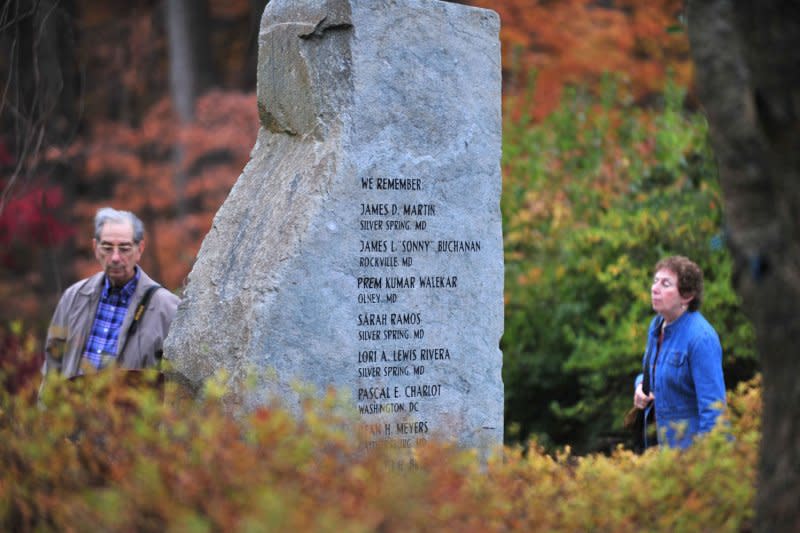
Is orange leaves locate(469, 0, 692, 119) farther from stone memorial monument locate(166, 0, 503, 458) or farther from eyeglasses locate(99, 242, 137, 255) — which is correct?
eyeglasses locate(99, 242, 137, 255)

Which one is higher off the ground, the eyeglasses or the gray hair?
→ the gray hair

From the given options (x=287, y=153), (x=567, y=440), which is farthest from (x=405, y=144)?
(x=567, y=440)

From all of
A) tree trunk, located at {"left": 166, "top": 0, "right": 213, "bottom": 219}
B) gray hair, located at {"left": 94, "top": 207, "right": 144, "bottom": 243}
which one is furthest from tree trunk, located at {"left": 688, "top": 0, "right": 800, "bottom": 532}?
tree trunk, located at {"left": 166, "top": 0, "right": 213, "bottom": 219}

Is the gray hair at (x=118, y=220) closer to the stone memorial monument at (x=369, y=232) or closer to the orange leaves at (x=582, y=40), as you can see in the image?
the stone memorial monument at (x=369, y=232)

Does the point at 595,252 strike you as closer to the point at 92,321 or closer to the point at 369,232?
the point at 369,232

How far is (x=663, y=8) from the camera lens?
1572 centimetres

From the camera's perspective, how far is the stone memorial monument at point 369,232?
18.4 ft

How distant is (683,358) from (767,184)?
2.16m

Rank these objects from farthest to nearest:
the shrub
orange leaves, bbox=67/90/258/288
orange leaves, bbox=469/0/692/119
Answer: orange leaves, bbox=67/90/258/288, orange leaves, bbox=469/0/692/119, the shrub

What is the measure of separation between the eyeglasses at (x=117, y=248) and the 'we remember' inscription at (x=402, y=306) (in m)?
1.45

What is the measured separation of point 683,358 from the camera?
5953 millimetres

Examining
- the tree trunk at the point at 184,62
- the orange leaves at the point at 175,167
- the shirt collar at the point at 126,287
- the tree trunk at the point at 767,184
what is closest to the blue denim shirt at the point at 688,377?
the tree trunk at the point at 767,184

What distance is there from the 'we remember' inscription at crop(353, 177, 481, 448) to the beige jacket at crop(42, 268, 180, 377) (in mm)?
1250

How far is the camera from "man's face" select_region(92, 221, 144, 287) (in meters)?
6.33
